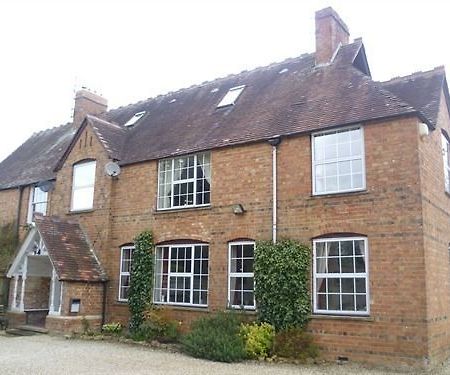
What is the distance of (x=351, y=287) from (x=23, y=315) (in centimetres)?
1323

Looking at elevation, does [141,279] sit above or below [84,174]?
below

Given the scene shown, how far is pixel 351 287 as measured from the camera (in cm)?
1291

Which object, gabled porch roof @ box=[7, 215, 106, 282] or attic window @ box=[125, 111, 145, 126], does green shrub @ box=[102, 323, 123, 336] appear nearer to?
gabled porch roof @ box=[7, 215, 106, 282]

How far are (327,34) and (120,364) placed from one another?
12635 millimetres

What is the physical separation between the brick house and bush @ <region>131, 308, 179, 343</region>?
1.65 ft

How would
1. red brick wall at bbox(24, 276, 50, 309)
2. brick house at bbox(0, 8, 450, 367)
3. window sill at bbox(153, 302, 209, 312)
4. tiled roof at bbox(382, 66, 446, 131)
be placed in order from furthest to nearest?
1. red brick wall at bbox(24, 276, 50, 309)
2. window sill at bbox(153, 302, 209, 312)
3. tiled roof at bbox(382, 66, 446, 131)
4. brick house at bbox(0, 8, 450, 367)

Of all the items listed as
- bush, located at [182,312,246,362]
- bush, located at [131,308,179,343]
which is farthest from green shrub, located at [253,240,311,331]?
bush, located at [131,308,179,343]

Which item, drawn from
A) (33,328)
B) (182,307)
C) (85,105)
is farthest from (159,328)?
(85,105)

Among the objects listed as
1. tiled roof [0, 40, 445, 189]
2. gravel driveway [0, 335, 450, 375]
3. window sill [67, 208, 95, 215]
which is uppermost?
tiled roof [0, 40, 445, 189]

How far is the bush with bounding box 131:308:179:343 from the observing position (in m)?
15.6

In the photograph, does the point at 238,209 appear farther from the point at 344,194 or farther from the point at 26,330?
the point at 26,330

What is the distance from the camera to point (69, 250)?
18.3m

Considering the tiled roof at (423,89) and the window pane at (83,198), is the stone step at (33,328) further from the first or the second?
the tiled roof at (423,89)

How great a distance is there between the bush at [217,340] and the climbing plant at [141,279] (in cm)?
310
